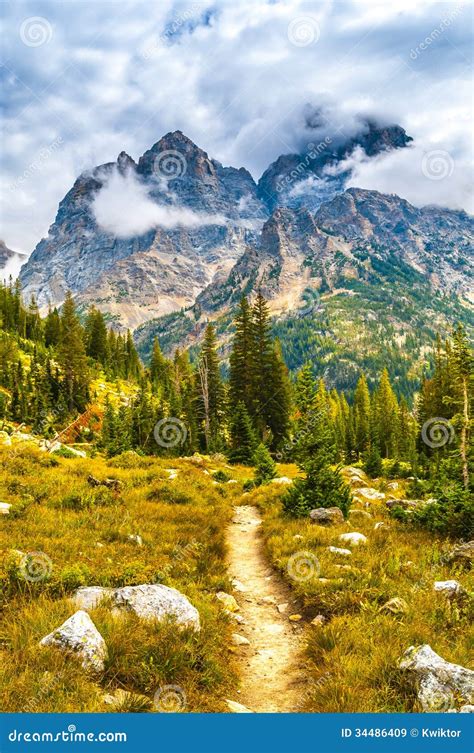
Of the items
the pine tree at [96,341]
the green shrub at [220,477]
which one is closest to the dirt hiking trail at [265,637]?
the green shrub at [220,477]

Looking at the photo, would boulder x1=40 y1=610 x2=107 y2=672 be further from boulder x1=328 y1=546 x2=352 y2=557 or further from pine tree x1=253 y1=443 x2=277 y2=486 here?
pine tree x1=253 y1=443 x2=277 y2=486

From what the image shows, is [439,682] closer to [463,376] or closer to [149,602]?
[149,602]

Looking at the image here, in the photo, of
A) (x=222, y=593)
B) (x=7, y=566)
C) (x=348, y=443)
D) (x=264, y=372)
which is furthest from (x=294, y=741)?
(x=348, y=443)

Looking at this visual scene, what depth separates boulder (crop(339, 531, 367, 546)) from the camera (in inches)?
450

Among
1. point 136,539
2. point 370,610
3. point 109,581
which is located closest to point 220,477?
point 136,539

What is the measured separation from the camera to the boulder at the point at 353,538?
11437 mm

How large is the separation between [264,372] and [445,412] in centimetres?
2306

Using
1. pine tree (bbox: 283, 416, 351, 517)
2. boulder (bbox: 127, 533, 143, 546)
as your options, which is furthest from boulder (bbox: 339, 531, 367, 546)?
boulder (bbox: 127, 533, 143, 546)

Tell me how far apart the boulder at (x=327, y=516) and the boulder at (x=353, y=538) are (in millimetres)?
1695

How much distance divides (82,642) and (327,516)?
1004cm

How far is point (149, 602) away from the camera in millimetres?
6680

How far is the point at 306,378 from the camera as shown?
34906 millimetres

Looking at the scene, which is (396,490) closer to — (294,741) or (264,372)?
(264,372)

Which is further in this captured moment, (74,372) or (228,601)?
(74,372)
